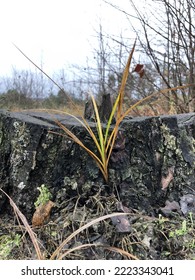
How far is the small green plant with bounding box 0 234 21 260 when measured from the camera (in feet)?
4.20

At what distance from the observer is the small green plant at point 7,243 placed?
4.20 ft

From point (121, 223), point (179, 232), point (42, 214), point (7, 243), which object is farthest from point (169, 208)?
point (7, 243)

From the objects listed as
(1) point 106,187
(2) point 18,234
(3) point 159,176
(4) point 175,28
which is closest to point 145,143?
(3) point 159,176

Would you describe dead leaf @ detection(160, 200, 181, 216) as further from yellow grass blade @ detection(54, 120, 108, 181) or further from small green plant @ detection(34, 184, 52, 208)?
small green plant @ detection(34, 184, 52, 208)

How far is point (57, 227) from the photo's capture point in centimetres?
130

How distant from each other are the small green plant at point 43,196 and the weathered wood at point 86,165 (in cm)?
2

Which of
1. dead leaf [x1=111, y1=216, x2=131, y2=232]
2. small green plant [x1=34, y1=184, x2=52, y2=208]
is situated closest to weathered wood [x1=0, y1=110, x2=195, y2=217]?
small green plant [x1=34, y1=184, x2=52, y2=208]

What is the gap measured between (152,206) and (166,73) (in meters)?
2.50

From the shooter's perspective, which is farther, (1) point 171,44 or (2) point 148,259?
(1) point 171,44

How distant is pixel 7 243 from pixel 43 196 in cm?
22

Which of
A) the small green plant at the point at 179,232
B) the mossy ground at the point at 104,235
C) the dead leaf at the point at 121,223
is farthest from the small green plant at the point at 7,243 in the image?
the small green plant at the point at 179,232

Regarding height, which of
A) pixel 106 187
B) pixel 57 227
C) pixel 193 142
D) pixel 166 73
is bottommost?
pixel 57 227

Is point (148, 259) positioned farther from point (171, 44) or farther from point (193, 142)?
point (171, 44)

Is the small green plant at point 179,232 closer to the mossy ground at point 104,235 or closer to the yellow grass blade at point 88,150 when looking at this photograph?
the mossy ground at point 104,235
